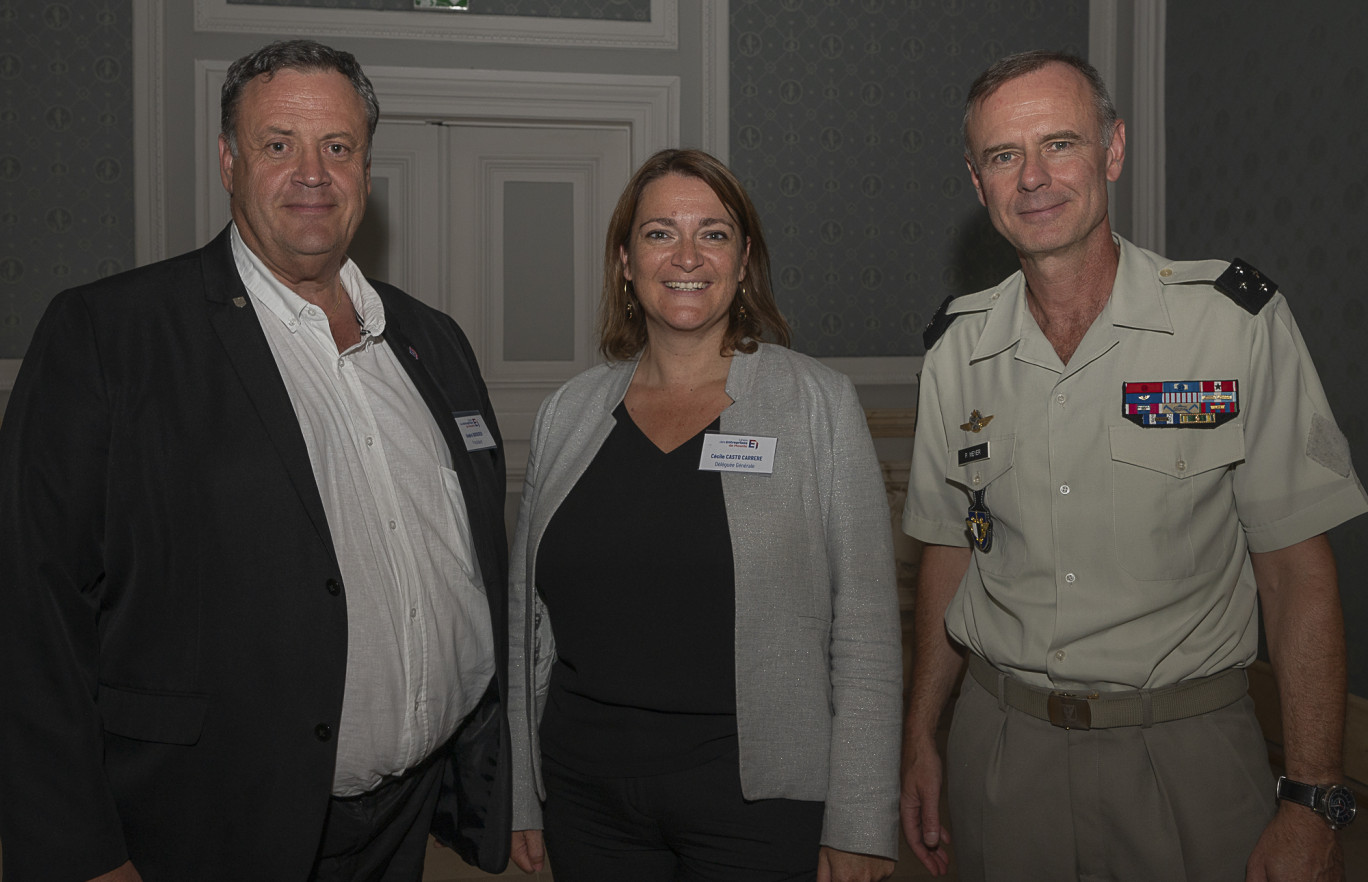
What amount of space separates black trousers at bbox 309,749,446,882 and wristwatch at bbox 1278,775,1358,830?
54.7 inches

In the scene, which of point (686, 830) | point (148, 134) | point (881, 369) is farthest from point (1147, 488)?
point (148, 134)

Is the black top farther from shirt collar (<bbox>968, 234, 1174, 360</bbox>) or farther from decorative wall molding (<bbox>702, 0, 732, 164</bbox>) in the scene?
decorative wall molding (<bbox>702, 0, 732, 164</bbox>)

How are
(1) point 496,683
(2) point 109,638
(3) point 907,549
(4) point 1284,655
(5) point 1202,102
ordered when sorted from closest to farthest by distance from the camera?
(2) point 109,638, (4) point 1284,655, (1) point 496,683, (5) point 1202,102, (3) point 907,549

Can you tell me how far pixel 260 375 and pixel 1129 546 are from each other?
1403mm

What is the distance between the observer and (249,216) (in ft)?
5.85

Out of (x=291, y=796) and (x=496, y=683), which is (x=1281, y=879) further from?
(x=291, y=796)

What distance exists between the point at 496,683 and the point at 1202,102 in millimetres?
4221

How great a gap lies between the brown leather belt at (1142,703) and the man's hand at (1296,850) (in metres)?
0.18

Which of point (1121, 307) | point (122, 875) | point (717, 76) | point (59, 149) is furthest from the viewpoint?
point (717, 76)

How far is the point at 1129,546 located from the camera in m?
1.66

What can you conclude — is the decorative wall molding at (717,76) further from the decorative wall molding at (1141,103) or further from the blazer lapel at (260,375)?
the blazer lapel at (260,375)

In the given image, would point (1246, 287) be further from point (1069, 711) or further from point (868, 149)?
point (868, 149)

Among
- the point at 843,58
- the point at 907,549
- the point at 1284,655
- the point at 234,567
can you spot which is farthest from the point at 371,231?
the point at 1284,655

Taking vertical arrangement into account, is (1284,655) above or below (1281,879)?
above
